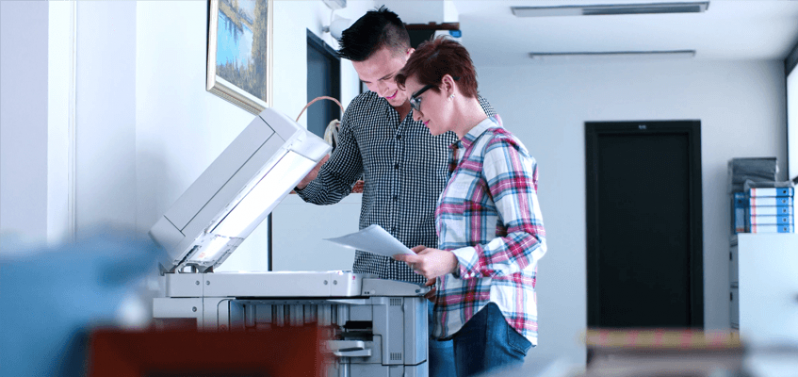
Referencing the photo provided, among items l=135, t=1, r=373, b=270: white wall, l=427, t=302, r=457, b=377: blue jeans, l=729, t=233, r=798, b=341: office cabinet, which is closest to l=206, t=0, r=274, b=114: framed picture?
l=135, t=1, r=373, b=270: white wall

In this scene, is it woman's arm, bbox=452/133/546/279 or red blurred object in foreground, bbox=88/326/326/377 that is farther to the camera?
woman's arm, bbox=452/133/546/279

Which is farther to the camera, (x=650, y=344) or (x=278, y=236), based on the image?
(x=278, y=236)

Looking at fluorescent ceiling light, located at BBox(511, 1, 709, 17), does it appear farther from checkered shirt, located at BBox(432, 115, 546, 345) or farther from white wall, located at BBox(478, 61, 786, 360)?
checkered shirt, located at BBox(432, 115, 546, 345)

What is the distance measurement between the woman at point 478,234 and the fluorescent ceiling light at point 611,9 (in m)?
3.34

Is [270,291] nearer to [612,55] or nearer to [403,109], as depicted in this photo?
[403,109]

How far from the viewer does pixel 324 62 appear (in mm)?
3521

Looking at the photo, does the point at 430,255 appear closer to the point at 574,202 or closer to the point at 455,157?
the point at 455,157

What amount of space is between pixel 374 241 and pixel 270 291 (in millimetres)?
238

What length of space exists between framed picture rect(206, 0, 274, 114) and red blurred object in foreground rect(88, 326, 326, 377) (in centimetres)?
135

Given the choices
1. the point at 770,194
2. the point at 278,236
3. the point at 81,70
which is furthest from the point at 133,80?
→ the point at 770,194

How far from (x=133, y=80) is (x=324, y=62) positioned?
2.06 meters

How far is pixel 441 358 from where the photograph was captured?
1418 millimetres

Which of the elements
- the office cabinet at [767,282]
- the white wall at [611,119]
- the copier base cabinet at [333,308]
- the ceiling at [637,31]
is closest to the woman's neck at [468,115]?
the copier base cabinet at [333,308]

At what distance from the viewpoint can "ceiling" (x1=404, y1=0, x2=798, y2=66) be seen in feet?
15.2
